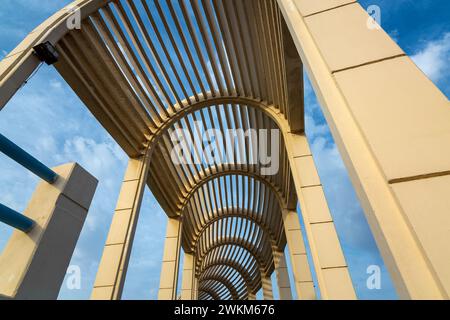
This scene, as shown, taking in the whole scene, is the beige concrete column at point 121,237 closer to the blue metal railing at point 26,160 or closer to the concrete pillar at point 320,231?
the concrete pillar at point 320,231

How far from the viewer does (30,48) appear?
4.56 m

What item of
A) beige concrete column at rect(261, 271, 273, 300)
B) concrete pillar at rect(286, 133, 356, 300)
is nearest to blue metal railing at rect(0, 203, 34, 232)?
concrete pillar at rect(286, 133, 356, 300)

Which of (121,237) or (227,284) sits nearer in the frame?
(121,237)

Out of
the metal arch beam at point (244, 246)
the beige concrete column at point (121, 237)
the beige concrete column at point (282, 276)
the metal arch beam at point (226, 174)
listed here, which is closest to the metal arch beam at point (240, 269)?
the metal arch beam at point (244, 246)

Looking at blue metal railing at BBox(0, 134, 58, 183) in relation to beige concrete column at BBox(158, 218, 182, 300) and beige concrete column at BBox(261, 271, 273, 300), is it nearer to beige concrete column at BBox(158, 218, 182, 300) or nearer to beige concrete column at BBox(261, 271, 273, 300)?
beige concrete column at BBox(158, 218, 182, 300)

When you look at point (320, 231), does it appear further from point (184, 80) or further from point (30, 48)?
point (30, 48)

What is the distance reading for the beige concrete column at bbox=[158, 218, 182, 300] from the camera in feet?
31.7

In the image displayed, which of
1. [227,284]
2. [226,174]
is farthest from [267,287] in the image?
[226,174]

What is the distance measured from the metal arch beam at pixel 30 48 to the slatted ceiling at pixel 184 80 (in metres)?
0.34

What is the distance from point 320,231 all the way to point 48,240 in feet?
18.9

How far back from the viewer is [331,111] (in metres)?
2.10

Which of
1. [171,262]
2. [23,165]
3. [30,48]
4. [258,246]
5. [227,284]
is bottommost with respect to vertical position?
[23,165]

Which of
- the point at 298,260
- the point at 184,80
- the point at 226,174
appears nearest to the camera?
the point at 184,80

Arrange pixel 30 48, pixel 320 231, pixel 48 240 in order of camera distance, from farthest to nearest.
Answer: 1. pixel 320 231
2. pixel 30 48
3. pixel 48 240
